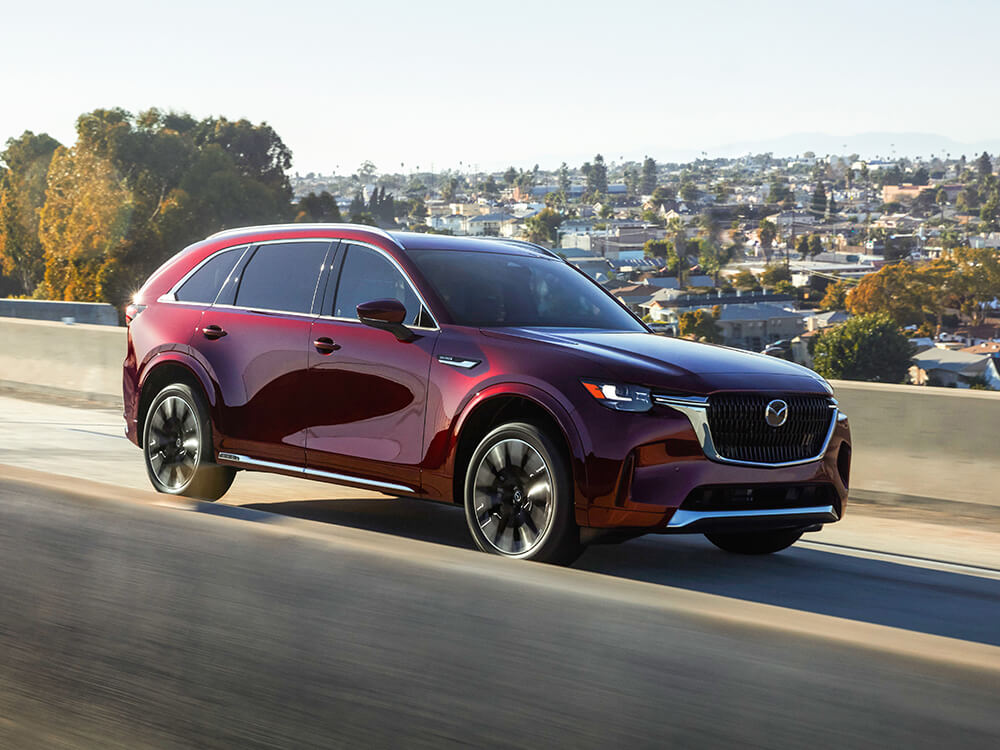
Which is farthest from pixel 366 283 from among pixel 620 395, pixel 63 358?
pixel 63 358

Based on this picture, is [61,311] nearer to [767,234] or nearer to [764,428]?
[764,428]

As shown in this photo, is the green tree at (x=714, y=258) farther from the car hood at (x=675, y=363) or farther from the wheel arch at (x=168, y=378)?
the car hood at (x=675, y=363)

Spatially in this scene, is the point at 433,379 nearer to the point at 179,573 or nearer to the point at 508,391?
the point at 508,391

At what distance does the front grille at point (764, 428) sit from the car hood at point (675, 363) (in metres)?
0.06

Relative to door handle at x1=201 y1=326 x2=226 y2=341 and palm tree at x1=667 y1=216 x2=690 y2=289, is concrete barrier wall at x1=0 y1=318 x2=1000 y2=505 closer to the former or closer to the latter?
door handle at x1=201 y1=326 x2=226 y2=341

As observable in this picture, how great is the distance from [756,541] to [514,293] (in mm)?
1899

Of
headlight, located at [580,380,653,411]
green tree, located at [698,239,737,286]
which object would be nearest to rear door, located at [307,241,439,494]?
headlight, located at [580,380,653,411]

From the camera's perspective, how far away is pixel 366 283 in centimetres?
780

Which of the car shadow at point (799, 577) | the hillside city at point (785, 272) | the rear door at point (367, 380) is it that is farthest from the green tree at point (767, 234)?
the rear door at point (367, 380)

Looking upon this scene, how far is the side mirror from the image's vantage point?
23.7 feet

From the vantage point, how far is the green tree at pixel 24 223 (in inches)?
3767

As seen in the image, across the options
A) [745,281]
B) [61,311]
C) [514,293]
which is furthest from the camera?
[745,281]

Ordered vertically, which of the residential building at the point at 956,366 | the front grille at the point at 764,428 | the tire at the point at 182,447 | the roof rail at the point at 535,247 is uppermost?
the roof rail at the point at 535,247

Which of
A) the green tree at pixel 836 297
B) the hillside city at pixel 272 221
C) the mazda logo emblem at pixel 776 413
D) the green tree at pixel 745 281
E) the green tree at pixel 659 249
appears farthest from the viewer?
the green tree at pixel 659 249
